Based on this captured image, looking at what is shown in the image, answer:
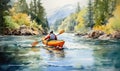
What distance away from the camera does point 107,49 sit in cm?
474

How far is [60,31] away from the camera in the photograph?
473 centimetres

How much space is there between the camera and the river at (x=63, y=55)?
4.48 m

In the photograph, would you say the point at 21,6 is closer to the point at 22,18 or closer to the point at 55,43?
the point at 22,18

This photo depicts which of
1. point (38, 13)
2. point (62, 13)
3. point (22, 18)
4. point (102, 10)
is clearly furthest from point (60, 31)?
point (102, 10)

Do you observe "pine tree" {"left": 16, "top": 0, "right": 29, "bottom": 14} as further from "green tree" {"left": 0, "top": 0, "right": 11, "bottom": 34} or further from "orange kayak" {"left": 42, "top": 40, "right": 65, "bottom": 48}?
"orange kayak" {"left": 42, "top": 40, "right": 65, "bottom": 48}

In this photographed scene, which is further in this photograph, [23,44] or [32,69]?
[23,44]

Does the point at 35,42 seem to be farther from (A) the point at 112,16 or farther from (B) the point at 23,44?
(A) the point at 112,16

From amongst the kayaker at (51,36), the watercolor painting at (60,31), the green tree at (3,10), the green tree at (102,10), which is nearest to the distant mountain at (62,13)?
the watercolor painting at (60,31)

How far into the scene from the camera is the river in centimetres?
448

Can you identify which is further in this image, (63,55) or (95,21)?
(95,21)

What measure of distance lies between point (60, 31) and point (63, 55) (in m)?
0.31

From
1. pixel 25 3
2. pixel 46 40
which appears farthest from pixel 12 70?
pixel 25 3

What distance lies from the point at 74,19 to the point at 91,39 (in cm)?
34

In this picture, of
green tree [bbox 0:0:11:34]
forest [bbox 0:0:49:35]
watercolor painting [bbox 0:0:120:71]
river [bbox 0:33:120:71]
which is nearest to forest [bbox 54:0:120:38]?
watercolor painting [bbox 0:0:120:71]
